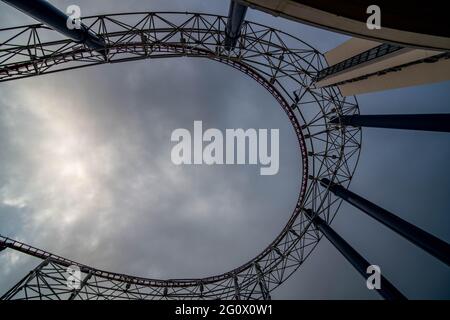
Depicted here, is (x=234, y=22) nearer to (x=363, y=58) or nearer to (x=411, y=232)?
(x=363, y=58)

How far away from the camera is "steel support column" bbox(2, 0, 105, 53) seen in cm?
902

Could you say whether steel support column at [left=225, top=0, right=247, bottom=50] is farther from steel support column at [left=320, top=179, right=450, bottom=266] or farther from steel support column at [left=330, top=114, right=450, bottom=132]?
steel support column at [left=320, top=179, right=450, bottom=266]

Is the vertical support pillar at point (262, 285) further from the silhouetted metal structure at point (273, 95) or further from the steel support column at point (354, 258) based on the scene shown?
the steel support column at point (354, 258)

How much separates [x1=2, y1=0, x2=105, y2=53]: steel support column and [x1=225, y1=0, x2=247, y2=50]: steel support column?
22.4 ft

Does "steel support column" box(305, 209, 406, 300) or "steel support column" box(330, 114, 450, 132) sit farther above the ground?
"steel support column" box(330, 114, 450, 132)

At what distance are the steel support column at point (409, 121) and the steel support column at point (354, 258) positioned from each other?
721 cm

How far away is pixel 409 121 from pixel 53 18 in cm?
1585

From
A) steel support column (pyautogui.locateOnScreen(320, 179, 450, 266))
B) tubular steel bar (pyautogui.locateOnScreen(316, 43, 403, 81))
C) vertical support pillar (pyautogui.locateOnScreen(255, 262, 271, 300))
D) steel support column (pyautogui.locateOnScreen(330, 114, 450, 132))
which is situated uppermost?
tubular steel bar (pyautogui.locateOnScreen(316, 43, 403, 81))

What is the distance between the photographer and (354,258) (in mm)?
13273

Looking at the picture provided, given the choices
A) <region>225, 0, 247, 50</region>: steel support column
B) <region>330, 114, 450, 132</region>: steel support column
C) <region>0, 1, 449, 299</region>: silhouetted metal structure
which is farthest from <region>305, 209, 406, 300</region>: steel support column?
<region>225, 0, 247, 50</region>: steel support column

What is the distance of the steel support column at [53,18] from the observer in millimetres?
9016

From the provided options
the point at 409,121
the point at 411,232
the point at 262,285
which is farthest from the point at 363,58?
the point at 262,285
